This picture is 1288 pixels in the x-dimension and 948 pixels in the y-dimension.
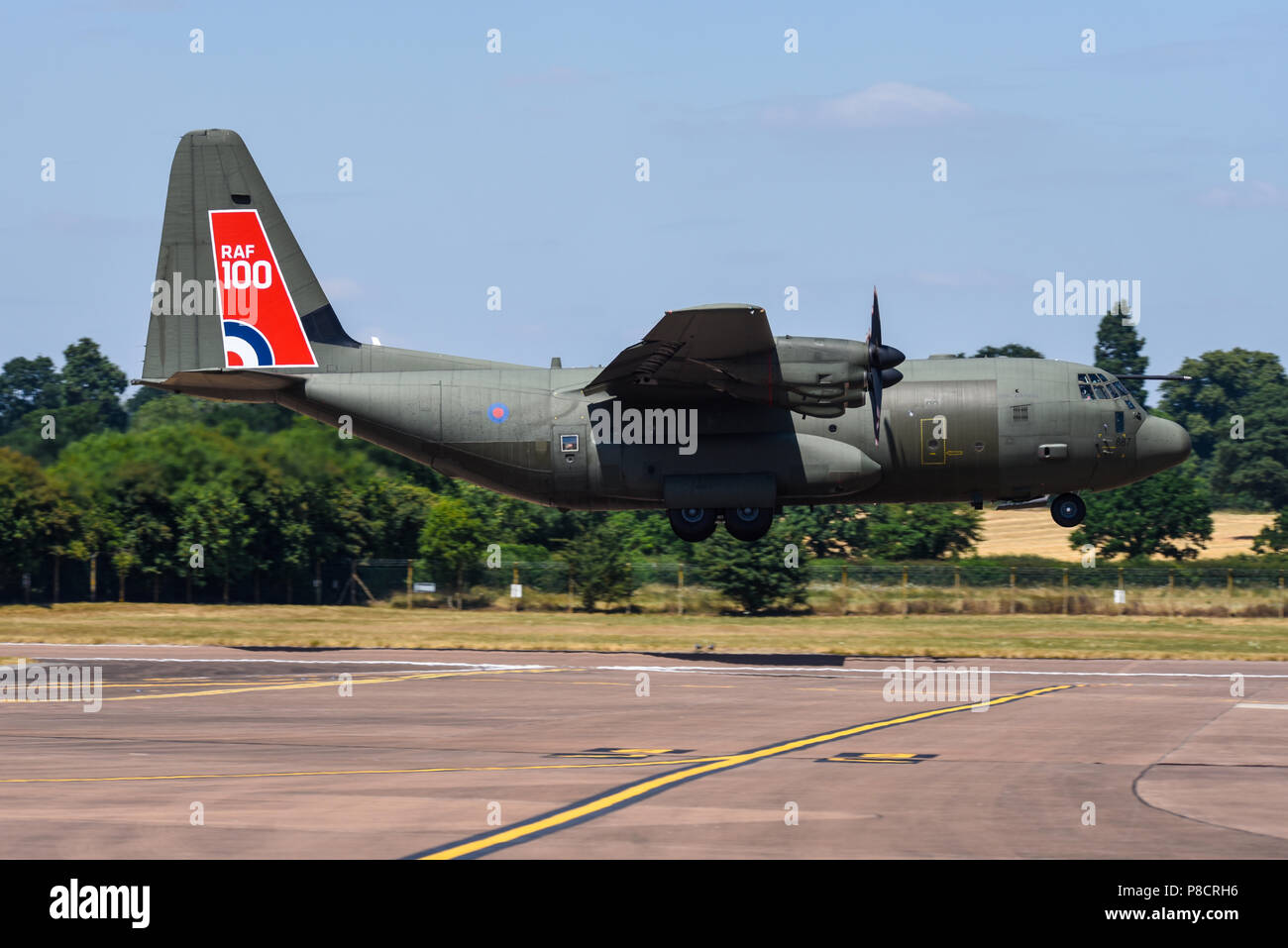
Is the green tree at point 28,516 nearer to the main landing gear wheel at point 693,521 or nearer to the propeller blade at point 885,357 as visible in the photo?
the main landing gear wheel at point 693,521

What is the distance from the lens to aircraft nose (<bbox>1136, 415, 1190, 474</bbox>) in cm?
3609

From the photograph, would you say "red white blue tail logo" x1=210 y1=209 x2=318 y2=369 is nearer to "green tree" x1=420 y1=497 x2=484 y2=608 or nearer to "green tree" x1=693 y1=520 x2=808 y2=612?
"green tree" x1=420 y1=497 x2=484 y2=608

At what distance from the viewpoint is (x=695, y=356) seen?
33125 millimetres

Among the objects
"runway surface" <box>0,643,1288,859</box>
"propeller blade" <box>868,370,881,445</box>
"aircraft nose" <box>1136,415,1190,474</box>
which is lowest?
"runway surface" <box>0,643,1288,859</box>

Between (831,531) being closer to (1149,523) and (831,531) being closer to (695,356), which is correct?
(1149,523)

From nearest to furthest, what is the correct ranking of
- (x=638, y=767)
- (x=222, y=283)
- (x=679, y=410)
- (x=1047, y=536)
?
(x=638, y=767)
(x=679, y=410)
(x=222, y=283)
(x=1047, y=536)

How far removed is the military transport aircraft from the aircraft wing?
0.08 metres

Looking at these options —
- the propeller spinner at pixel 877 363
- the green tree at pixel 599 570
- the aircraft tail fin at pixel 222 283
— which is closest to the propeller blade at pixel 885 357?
the propeller spinner at pixel 877 363

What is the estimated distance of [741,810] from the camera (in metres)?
13.8

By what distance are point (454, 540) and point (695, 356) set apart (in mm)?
24391

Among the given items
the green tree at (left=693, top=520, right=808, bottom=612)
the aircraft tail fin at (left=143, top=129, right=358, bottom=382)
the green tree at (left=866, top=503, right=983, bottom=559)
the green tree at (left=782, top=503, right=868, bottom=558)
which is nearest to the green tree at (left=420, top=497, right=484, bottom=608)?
the green tree at (left=693, top=520, right=808, bottom=612)

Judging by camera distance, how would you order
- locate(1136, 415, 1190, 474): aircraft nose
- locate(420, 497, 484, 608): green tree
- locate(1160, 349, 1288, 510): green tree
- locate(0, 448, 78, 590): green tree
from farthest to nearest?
locate(1160, 349, 1288, 510): green tree
locate(420, 497, 484, 608): green tree
locate(0, 448, 78, 590): green tree
locate(1136, 415, 1190, 474): aircraft nose

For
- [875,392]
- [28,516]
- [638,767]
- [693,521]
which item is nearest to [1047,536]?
[693,521]
